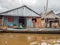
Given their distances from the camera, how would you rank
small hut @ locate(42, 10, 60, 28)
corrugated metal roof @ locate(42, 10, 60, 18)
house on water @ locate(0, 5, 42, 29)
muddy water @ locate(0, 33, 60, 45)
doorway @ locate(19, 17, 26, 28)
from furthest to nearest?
1. corrugated metal roof @ locate(42, 10, 60, 18)
2. small hut @ locate(42, 10, 60, 28)
3. doorway @ locate(19, 17, 26, 28)
4. house on water @ locate(0, 5, 42, 29)
5. muddy water @ locate(0, 33, 60, 45)

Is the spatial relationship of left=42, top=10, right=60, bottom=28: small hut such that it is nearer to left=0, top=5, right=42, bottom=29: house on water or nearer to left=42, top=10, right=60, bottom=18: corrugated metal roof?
left=42, top=10, right=60, bottom=18: corrugated metal roof

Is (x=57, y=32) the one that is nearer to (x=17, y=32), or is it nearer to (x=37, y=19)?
(x=17, y=32)

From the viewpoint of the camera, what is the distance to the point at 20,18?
13.4m

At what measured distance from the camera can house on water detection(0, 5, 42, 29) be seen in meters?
13.0

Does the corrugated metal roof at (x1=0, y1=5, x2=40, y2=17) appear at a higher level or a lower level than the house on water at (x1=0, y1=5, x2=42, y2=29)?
higher

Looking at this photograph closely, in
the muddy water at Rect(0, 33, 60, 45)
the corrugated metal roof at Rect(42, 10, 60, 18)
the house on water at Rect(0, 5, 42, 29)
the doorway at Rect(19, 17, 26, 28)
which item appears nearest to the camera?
the muddy water at Rect(0, 33, 60, 45)

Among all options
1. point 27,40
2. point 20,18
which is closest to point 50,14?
point 20,18

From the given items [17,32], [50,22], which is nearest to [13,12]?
[50,22]

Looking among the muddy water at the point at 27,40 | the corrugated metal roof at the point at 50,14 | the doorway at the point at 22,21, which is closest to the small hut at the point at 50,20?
the corrugated metal roof at the point at 50,14

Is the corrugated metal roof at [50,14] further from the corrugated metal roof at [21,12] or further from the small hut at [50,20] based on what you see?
the corrugated metal roof at [21,12]

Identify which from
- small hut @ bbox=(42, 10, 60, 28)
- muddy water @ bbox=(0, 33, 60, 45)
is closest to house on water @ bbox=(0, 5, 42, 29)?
small hut @ bbox=(42, 10, 60, 28)

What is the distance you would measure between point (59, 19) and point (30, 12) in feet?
8.20

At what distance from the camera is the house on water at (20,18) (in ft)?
42.8

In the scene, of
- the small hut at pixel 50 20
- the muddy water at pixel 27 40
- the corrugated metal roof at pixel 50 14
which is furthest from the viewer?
the corrugated metal roof at pixel 50 14
